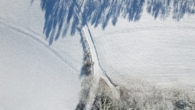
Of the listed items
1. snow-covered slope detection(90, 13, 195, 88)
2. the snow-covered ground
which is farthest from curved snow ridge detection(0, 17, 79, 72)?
snow-covered slope detection(90, 13, 195, 88)

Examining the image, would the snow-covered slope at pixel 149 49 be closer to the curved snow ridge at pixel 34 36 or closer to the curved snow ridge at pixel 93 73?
the curved snow ridge at pixel 93 73

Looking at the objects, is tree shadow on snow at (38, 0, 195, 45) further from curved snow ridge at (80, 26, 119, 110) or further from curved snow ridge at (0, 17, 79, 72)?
curved snow ridge at (80, 26, 119, 110)

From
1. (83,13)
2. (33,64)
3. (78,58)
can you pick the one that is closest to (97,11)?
(83,13)

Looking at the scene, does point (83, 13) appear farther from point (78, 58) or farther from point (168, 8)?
point (168, 8)

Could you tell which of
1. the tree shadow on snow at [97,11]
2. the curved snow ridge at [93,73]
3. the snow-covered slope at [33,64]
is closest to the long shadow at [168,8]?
the tree shadow on snow at [97,11]

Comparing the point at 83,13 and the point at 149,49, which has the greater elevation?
the point at 83,13

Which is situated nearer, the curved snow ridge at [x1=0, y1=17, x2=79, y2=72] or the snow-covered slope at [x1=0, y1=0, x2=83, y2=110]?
the snow-covered slope at [x1=0, y1=0, x2=83, y2=110]

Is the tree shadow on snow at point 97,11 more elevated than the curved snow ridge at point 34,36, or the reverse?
the tree shadow on snow at point 97,11

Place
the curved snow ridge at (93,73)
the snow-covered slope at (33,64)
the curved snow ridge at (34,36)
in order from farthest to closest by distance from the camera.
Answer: the curved snow ridge at (34,36)
the snow-covered slope at (33,64)
the curved snow ridge at (93,73)

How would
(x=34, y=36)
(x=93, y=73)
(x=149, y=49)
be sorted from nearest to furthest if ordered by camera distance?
(x=93, y=73)
(x=149, y=49)
(x=34, y=36)

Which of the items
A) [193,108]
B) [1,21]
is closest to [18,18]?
[1,21]
